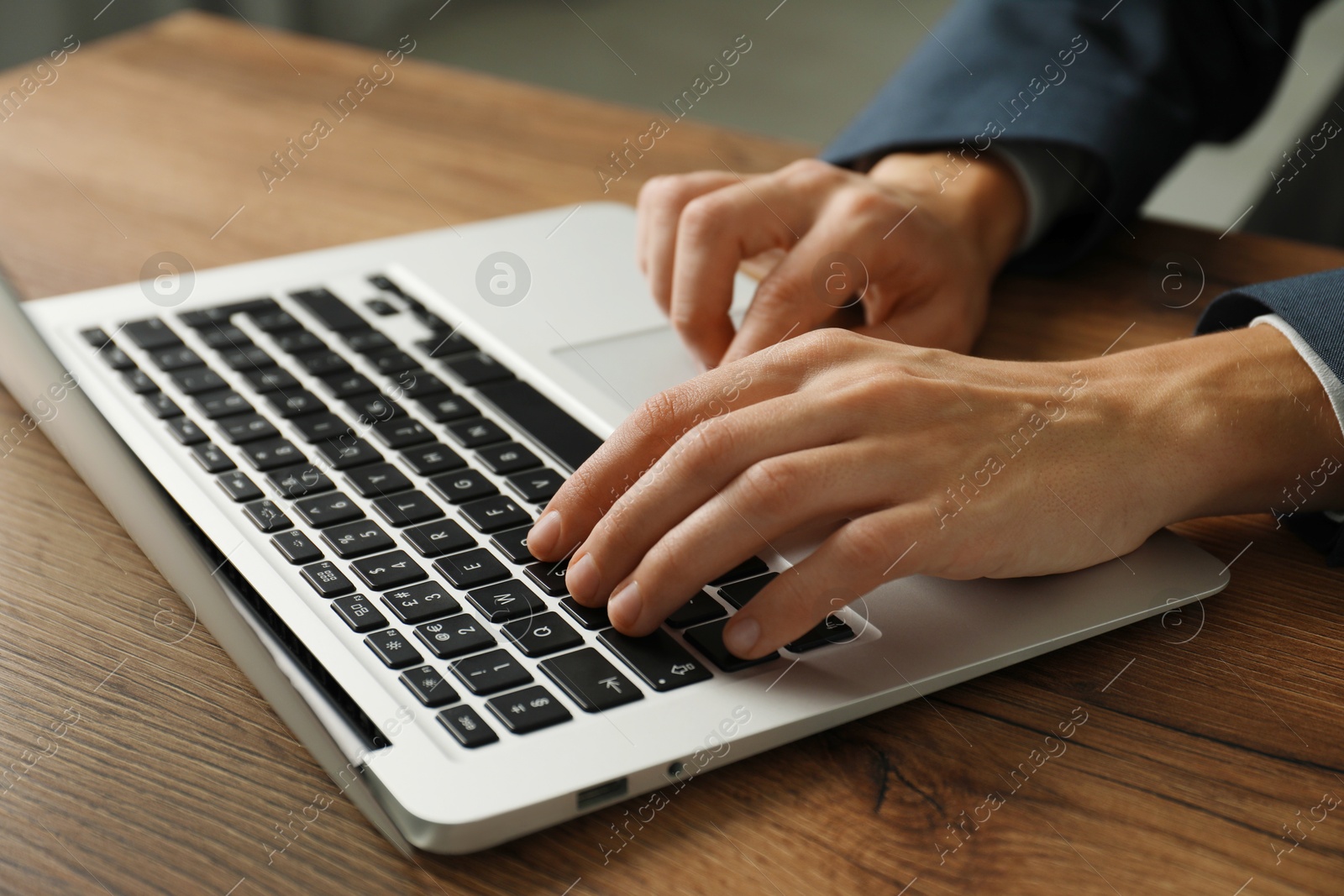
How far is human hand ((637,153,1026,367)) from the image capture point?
72 centimetres

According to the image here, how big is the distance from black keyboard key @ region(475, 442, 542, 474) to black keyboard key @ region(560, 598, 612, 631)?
0.39 feet

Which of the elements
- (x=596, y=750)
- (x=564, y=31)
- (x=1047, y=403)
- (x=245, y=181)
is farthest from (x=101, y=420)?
(x=564, y=31)

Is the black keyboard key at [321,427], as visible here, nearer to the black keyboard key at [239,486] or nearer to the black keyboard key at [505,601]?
the black keyboard key at [239,486]

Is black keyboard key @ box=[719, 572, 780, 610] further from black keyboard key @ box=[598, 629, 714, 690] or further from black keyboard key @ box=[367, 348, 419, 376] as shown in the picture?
black keyboard key @ box=[367, 348, 419, 376]

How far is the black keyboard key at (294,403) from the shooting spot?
623 millimetres

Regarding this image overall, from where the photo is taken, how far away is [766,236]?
75cm

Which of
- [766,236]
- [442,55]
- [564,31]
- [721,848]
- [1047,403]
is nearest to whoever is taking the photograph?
[721,848]

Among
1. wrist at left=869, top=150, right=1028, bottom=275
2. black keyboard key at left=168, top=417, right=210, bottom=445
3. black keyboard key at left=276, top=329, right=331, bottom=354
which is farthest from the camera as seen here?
wrist at left=869, top=150, right=1028, bottom=275

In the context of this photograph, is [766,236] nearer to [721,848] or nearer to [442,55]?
[721,848]

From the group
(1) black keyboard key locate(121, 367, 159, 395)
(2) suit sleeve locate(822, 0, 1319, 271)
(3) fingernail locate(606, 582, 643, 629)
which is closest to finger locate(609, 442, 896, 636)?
(3) fingernail locate(606, 582, 643, 629)

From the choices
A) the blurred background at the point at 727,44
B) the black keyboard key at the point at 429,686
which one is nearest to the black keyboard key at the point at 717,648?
the black keyboard key at the point at 429,686

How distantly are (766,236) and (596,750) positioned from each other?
44cm

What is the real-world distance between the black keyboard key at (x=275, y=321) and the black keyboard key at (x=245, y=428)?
11 centimetres

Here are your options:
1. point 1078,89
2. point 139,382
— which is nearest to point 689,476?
point 139,382
